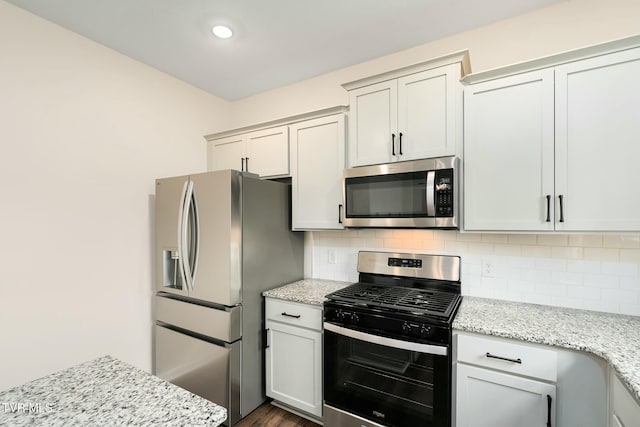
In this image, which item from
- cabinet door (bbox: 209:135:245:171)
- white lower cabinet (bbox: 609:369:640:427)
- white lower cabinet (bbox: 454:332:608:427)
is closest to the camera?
white lower cabinet (bbox: 609:369:640:427)

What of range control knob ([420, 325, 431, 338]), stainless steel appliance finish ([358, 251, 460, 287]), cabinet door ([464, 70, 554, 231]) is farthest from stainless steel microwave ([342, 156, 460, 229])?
range control knob ([420, 325, 431, 338])

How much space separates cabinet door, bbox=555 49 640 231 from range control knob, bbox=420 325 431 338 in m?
0.90

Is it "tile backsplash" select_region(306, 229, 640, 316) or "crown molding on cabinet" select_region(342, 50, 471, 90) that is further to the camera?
"crown molding on cabinet" select_region(342, 50, 471, 90)

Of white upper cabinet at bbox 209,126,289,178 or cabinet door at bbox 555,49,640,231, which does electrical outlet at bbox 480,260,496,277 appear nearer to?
cabinet door at bbox 555,49,640,231

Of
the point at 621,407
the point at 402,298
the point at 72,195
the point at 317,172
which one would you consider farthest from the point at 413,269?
the point at 72,195

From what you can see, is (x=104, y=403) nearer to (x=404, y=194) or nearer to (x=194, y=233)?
(x=194, y=233)

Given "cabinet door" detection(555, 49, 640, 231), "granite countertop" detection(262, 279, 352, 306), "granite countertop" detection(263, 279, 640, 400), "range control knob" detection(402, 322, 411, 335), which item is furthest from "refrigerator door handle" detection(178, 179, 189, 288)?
"cabinet door" detection(555, 49, 640, 231)

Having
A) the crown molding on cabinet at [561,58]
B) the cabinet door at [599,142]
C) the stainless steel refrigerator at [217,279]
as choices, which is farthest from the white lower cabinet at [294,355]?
the crown molding on cabinet at [561,58]

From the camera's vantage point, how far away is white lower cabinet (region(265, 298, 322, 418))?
206 centimetres

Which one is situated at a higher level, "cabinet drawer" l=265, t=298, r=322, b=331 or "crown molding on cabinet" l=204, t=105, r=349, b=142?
"crown molding on cabinet" l=204, t=105, r=349, b=142

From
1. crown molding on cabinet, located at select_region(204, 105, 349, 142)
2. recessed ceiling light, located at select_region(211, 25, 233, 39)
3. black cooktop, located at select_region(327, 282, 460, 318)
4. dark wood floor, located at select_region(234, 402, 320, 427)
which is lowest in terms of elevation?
dark wood floor, located at select_region(234, 402, 320, 427)

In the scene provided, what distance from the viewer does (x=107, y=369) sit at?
1.11 meters

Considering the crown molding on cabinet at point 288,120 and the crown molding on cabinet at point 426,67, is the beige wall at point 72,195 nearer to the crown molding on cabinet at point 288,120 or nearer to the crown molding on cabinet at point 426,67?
the crown molding on cabinet at point 288,120

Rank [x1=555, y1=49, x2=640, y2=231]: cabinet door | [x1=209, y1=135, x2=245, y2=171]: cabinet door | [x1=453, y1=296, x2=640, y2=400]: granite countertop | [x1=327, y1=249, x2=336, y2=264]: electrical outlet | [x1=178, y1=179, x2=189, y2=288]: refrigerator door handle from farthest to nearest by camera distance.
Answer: [x1=209, y1=135, x2=245, y2=171]: cabinet door, [x1=327, y1=249, x2=336, y2=264]: electrical outlet, [x1=178, y1=179, x2=189, y2=288]: refrigerator door handle, [x1=555, y1=49, x2=640, y2=231]: cabinet door, [x1=453, y1=296, x2=640, y2=400]: granite countertop
